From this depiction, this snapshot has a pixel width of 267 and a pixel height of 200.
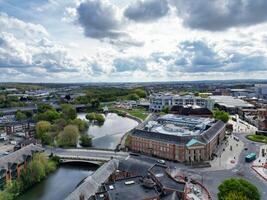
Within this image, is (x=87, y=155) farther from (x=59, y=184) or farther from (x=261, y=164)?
(x=261, y=164)

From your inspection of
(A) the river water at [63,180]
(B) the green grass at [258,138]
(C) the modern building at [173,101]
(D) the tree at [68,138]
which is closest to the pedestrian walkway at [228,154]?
(B) the green grass at [258,138]

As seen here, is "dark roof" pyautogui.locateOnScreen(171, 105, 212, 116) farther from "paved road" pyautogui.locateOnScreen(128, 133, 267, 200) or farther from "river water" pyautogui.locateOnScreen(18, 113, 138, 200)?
"paved road" pyautogui.locateOnScreen(128, 133, 267, 200)

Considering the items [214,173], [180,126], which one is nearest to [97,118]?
[180,126]

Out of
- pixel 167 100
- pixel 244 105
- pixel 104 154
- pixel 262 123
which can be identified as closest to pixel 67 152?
pixel 104 154

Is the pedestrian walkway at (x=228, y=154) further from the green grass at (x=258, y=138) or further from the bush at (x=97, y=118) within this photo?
the bush at (x=97, y=118)

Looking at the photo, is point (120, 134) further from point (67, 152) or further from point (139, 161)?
point (139, 161)

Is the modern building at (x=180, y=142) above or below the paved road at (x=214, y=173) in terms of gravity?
above
